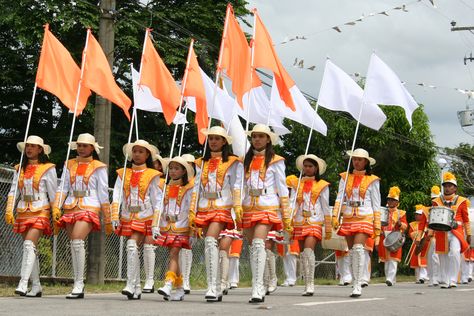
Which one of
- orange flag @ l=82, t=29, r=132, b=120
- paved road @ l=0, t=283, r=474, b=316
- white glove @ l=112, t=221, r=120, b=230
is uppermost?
orange flag @ l=82, t=29, r=132, b=120

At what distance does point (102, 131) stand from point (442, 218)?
660cm

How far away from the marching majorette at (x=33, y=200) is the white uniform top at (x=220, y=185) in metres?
1.95

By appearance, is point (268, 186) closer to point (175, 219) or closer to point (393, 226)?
point (175, 219)

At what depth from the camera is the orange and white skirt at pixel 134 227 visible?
13.2 metres

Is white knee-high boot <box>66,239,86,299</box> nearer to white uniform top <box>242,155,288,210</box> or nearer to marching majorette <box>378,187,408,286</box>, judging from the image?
white uniform top <box>242,155,288,210</box>

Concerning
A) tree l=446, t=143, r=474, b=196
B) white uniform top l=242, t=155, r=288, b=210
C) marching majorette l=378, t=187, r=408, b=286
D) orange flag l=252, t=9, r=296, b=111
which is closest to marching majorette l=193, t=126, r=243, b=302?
white uniform top l=242, t=155, r=288, b=210

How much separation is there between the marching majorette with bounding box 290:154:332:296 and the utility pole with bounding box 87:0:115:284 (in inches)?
144

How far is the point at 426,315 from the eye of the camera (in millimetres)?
10992

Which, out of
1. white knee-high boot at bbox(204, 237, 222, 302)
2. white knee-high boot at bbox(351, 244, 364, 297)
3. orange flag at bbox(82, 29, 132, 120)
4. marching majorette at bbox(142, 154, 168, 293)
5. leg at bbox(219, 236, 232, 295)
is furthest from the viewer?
orange flag at bbox(82, 29, 132, 120)

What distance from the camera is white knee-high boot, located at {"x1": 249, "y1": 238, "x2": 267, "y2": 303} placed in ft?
40.7

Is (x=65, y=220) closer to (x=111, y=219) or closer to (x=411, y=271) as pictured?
(x=111, y=219)

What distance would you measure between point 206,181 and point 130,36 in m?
16.9

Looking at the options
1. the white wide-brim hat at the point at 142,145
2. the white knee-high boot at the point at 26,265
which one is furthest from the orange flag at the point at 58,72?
the white knee-high boot at the point at 26,265

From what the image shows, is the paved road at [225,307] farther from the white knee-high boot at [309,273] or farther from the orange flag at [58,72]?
the orange flag at [58,72]
